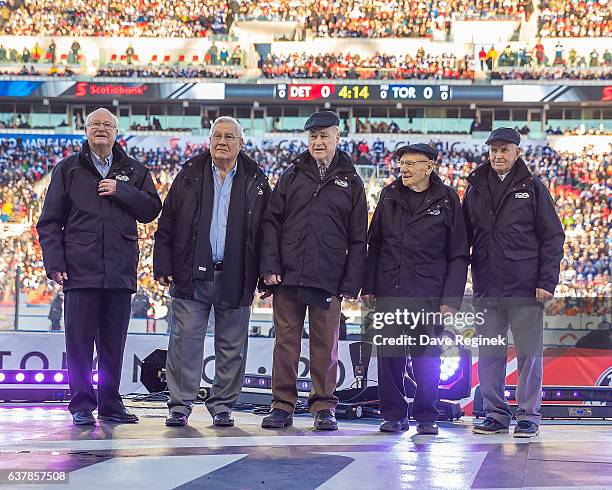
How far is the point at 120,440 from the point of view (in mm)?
5430

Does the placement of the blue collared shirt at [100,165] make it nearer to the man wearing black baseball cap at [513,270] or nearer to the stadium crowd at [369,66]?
the man wearing black baseball cap at [513,270]

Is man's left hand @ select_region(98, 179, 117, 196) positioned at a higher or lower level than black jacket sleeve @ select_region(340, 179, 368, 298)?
higher

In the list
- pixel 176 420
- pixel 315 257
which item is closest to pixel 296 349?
pixel 315 257

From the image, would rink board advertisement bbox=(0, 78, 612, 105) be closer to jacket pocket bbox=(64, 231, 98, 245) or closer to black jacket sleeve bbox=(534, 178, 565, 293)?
black jacket sleeve bbox=(534, 178, 565, 293)

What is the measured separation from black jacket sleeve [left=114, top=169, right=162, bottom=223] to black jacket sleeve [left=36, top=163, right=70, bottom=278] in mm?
344

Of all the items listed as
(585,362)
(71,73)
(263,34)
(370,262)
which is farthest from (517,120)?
(370,262)

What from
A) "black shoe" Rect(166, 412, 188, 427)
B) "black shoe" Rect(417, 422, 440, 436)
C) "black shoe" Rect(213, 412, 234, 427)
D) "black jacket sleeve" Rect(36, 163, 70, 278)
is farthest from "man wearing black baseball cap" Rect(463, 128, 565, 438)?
"black jacket sleeve" Rect(36, 163, 70, 278)

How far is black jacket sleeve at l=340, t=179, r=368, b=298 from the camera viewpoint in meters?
6.30

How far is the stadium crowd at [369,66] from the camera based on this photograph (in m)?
40.8

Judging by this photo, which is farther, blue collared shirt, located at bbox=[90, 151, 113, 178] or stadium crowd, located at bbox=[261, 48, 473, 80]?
stadium crowd, located at bbox=[261, 48, 473, 80]

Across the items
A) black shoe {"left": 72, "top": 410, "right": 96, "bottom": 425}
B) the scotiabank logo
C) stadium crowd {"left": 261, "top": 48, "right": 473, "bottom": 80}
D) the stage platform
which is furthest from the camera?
the scotiabank logo

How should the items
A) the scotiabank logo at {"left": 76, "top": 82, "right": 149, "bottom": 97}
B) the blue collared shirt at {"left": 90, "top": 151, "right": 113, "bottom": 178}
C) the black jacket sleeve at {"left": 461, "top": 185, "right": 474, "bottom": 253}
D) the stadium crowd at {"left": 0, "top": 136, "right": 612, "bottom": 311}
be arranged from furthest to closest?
1. the scotiabank logo at {"left": 76, "top": 82, "right": 149, "bottom": 97}
2. the stadium crowd at {"left": 0, "top": 136, "right": 612, "bottom": 311}
3. the black jacket sleeve at {"left": 461, "top": 185, "right": 474, "bottom": 253}
4. the blue collared shirt at {"left": 90, "top": 151, "right": 113, "bottom": 178}

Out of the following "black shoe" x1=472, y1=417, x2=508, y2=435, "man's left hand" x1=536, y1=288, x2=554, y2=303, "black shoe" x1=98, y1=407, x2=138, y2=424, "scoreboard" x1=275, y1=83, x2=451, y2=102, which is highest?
"scoreboard" x1=275, y1=83, x2=451, y2=102

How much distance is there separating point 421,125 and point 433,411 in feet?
115
